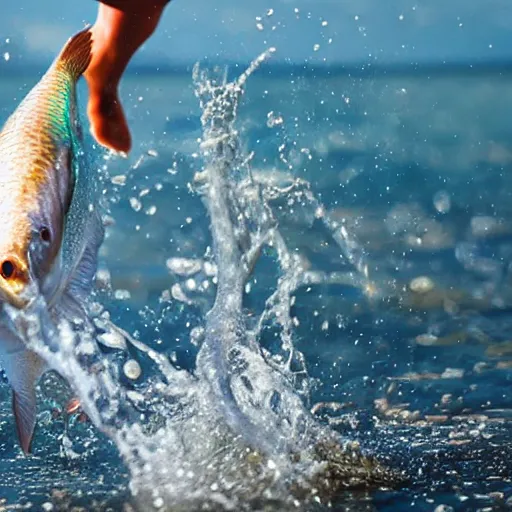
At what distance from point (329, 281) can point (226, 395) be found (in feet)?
2.39

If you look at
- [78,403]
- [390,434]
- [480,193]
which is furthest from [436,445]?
[480,193]

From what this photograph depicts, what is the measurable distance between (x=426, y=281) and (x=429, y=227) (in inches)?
6.8

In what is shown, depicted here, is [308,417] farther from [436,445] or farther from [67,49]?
[67,49]

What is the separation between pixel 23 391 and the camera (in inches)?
38.7

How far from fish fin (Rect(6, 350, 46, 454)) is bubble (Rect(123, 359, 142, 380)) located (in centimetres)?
64

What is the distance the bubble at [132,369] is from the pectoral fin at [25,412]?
0.64 m

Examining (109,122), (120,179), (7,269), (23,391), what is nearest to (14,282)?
(7,269)

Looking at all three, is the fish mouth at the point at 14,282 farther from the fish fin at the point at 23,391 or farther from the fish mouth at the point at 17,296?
the fish fin at the point at 23,391

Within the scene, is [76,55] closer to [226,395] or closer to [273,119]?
[226,395]

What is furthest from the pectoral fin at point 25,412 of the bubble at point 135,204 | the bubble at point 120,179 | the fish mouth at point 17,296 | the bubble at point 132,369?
the bubble at point 135,204

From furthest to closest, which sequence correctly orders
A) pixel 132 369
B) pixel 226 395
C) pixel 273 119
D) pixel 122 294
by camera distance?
pixel 122 294 < pixel 273 119 < pixel 132 369 < pixel 226 395

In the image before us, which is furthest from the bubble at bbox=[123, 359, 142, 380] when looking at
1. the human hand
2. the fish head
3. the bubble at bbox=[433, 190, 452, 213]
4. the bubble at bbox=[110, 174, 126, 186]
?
the bubble at bbox=[433, 190, 452, 213]

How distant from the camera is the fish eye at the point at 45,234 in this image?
875 millimetres

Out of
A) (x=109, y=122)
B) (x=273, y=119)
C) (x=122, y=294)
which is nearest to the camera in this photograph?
(x=109, y=122)
